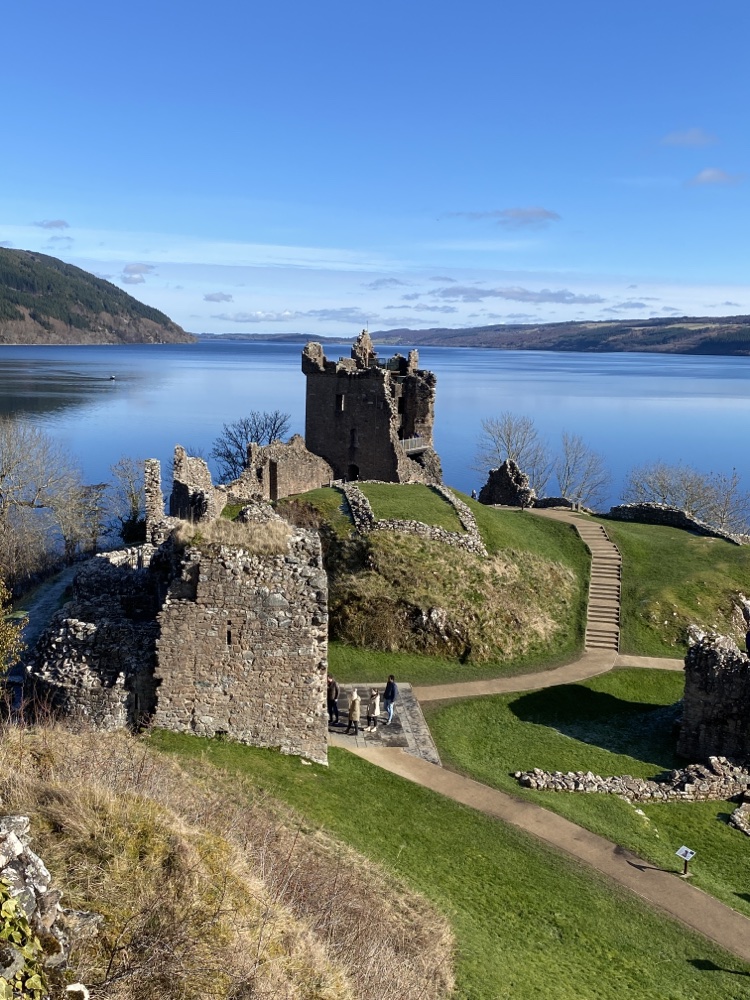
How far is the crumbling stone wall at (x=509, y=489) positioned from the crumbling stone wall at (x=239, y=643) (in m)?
29.2

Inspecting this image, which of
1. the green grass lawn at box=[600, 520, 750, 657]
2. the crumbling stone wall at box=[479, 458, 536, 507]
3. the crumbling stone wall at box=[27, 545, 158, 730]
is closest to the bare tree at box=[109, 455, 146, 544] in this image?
the crumbling stone wall at box=[479, 458, 536, 507]

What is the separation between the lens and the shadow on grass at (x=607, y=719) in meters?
21.0

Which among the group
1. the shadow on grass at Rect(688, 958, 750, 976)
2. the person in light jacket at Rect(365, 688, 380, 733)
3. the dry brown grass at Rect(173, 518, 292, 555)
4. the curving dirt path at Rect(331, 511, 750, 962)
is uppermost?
the dry brown grass at Rect(173, 518, 292, 555)

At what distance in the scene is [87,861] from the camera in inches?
298

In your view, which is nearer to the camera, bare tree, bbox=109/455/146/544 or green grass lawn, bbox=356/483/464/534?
green grass lawn, bbox=356/483/464/534

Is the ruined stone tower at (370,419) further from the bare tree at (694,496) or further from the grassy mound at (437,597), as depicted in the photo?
the bare tree at (694,496)

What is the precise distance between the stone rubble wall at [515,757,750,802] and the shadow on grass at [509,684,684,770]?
1567 millimetres

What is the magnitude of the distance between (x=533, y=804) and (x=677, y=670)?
38.4 feet

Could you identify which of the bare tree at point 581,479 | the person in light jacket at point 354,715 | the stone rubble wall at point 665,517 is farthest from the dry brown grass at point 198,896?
the bare tree at point 581,479

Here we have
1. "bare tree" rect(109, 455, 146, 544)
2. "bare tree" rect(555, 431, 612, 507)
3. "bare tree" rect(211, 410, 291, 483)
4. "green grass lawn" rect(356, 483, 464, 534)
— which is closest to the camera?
"green grass lawn" rect(356, 483, 464, 534)

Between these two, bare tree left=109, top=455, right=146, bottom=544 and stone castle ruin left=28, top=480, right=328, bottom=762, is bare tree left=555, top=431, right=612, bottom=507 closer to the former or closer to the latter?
bare tree left=109, top=455, right=146, bottom=544

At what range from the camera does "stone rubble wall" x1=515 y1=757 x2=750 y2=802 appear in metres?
17.8

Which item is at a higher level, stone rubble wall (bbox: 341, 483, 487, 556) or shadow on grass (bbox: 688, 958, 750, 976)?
stone rubble wall (bbox: 341, 483, 487, 556)

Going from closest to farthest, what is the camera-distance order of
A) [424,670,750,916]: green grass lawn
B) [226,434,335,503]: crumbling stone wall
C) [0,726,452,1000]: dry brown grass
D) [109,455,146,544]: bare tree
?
[0,726,452,1000]: dry brown grass < [424,670,750,916]: green grass lawn < [226,434,335,503]: crumbling stone wall < [109,455,146,544]: bare tree
